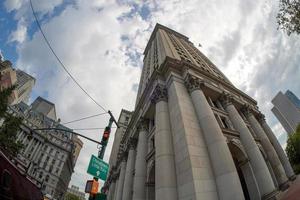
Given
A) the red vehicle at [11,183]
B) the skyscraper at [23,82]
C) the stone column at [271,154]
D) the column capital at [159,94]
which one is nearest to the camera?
the red vehicle at [11,183]

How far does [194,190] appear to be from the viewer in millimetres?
10250

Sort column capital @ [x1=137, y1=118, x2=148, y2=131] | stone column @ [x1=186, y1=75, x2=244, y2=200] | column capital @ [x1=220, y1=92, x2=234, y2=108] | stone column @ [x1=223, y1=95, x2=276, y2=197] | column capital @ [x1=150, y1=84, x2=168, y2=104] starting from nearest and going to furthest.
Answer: stone column @ [x1=186, y1=75, x2=244, y2=200]
stone column @ [x1=223, y1=95, x2=276, y2=197]
column capital @ [x1=150, y1=84, x2=168, y2=104]
column capital @ [x1=220, y1=92, x2=234, y2=108]
column capital @ [x1=137, y1=118, x2=148, y2=131]

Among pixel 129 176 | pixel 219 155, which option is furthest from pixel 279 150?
pixel 129 176

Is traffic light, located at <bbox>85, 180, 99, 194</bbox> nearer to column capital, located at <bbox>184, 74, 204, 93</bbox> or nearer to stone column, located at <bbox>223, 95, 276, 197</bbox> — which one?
stone column, located at <bbox>223, 95, 276, 197</bbox>

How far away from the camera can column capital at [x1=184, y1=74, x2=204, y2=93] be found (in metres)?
17.4

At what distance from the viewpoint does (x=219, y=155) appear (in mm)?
11750

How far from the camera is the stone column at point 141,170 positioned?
17438 mm

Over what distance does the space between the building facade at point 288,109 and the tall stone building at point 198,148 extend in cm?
15071

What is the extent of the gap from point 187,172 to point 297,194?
220 inches

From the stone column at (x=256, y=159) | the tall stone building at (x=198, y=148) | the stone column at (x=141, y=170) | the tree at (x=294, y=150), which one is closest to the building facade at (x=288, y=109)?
the tree at (x=294, y=150)

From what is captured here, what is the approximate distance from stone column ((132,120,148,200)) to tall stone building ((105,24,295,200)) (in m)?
0.09

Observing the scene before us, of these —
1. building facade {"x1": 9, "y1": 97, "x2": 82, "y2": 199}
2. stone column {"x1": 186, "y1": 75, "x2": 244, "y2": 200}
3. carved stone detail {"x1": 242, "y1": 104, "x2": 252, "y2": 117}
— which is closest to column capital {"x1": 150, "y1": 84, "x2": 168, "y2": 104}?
stone column {"x1": 186, "y1": 75, "x2": 244, "y2": 200}

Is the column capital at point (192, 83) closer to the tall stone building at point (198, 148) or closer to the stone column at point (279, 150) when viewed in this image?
the tall stone building at point (198, 148)

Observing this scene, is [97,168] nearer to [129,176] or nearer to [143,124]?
[143,124]
